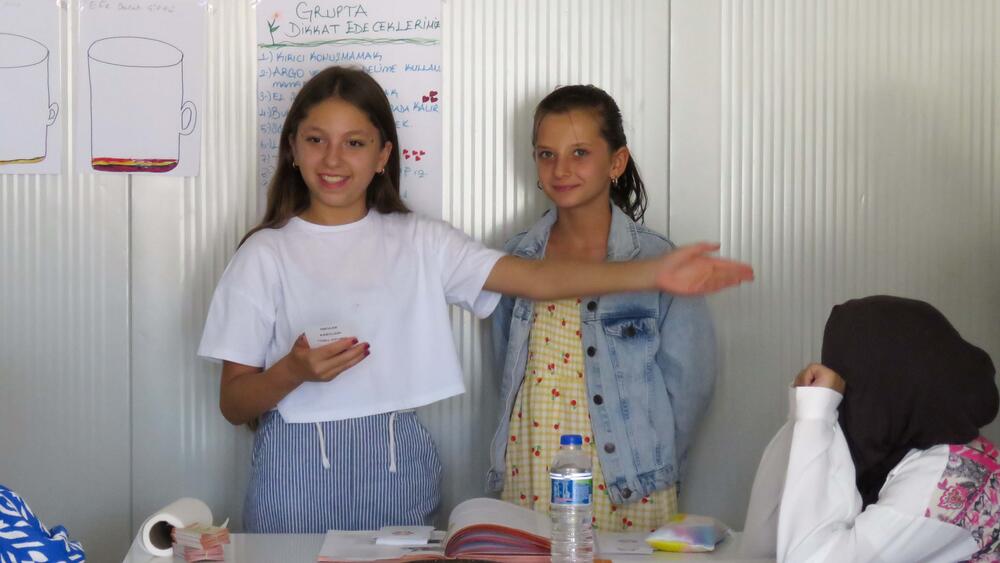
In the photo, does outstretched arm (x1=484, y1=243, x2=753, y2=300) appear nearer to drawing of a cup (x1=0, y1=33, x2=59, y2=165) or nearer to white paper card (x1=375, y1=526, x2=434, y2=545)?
white paper card (x1=375, y1=526, x2=434, y2=545)

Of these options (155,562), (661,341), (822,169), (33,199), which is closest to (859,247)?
(822,169)

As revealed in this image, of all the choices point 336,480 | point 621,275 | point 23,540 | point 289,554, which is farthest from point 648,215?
point 23,540

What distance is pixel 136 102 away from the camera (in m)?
3.20

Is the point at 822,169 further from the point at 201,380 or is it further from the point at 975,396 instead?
the point at 201,380

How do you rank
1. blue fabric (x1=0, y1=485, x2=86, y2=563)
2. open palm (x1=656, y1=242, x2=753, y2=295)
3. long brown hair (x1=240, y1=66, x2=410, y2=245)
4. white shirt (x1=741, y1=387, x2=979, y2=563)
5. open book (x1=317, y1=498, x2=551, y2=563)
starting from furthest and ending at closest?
long brown hair (x1=240, y1=66, x2=410, y2=245) < open palm (x1=656, y1=242, x2=753, y2=295) < open book (x1=317, y1=498, x2=551, y2=563) < white shirt (x1=741, y1=387, x2=979, y2=563) < blue fabric (x1=0, y1=485, x2=86, y2=563)

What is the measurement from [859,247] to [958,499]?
56.1 inches

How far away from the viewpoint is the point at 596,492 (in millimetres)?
2861

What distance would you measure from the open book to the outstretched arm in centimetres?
57

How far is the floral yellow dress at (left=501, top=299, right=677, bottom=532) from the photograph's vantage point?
2.85 meters

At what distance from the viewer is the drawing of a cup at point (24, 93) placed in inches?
126

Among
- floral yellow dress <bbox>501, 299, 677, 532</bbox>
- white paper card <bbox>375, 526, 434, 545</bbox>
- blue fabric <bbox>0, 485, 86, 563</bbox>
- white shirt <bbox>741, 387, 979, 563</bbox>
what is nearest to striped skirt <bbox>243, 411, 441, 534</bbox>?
floral yellow dress <bbox>501, 299, 677, 532</bbox>

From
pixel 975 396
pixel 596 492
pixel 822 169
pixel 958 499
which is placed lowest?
pixel 596 492

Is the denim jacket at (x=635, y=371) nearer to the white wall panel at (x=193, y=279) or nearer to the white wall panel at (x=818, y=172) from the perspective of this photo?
the white wall panel at (x=818, y=172)

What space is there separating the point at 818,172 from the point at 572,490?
1618 mm
